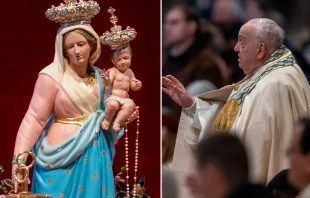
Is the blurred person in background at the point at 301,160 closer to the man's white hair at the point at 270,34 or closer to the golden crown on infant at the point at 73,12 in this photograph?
the man's white hair at the point at 270,34

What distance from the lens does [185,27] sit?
20.1 ft

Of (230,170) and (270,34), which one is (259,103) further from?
(230,170)

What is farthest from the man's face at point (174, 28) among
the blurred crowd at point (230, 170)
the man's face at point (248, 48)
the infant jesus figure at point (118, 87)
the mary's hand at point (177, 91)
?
the blurred crowd at point (230, 170)

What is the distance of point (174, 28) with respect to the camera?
6137 millimetres

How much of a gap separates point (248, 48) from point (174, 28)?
96cm

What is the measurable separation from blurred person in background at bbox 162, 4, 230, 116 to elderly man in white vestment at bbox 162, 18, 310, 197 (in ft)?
1.55

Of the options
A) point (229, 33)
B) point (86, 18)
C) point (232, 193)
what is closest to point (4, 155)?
point (86, 18)

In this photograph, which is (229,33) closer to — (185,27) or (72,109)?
(185,27)

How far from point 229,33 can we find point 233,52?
12 centimetres

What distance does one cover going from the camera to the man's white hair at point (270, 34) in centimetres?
528

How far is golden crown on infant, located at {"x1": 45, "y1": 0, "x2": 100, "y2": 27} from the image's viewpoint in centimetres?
513

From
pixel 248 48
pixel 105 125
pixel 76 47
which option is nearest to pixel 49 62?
pixel 76 47

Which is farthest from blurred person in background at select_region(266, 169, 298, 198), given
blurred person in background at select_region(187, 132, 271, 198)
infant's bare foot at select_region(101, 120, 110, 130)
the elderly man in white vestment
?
infant's bare foot at select_region(101, 120, 110, 130)

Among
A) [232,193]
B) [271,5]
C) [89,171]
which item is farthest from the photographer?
[271,5]
